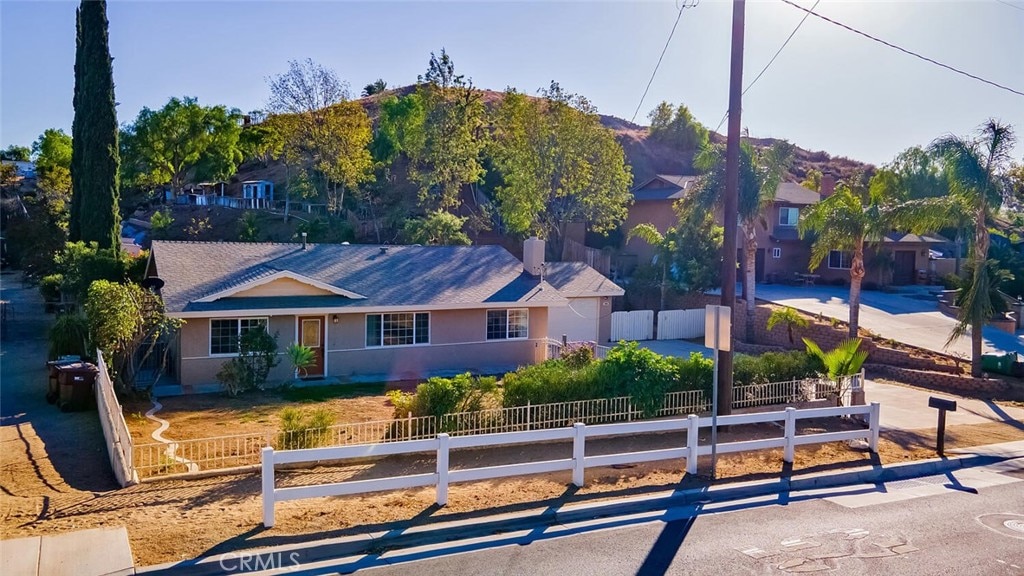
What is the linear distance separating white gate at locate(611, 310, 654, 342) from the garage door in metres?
1.52

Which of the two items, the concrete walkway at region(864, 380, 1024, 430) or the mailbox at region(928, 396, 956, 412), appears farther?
the concrete walkway at region(864, 380, 1024, 430)

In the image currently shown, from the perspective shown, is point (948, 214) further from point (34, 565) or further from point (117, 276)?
point (117, 276)

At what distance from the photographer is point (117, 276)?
93.0ft

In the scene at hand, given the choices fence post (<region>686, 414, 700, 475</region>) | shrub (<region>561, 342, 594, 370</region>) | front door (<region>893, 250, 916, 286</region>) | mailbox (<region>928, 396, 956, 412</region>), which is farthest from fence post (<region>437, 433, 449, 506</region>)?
front door (<region>893, 250, 916, 286</region>)

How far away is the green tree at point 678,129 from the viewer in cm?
8894

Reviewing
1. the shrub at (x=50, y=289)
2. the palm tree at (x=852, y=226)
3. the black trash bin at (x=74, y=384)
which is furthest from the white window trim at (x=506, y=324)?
the shrub at (x=50, y=289)

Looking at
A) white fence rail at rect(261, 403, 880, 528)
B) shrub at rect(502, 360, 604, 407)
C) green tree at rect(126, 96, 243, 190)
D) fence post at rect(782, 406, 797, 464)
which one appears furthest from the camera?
green tree at rect(126, 96, 243, 190)

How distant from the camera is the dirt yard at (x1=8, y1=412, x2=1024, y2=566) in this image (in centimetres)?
904

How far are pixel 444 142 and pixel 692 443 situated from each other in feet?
125

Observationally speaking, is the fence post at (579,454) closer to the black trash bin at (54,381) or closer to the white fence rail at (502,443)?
the white fence rail at (502,443)

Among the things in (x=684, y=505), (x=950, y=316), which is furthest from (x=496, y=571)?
(x=950, y=316)

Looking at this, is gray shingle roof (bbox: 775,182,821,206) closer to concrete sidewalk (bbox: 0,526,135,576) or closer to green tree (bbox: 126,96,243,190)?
concrete sidewalk (bbox: 0,526,135,576)

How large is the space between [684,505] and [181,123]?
63531 mm

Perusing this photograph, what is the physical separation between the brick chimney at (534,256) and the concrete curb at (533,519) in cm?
1625
